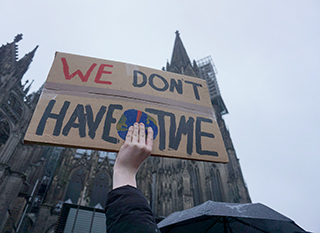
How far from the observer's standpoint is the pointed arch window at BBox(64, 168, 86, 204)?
657 inches

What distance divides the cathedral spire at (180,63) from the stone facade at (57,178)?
11805 mm

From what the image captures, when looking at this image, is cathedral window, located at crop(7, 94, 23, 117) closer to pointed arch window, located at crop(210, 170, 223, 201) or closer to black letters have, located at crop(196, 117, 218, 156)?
black letters have, located at crop(196, 117, 218, 156)

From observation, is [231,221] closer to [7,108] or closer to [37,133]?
[37,133]

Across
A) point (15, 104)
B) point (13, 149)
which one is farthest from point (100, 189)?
point (15, 104)

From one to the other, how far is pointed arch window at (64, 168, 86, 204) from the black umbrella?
594 inches

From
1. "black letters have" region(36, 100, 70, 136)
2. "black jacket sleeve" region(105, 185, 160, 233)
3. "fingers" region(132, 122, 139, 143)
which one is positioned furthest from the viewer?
"black letters have" region(36, 100, 70, 136)

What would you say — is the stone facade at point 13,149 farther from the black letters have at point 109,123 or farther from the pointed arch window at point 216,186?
the pointed arch window at point 216,186

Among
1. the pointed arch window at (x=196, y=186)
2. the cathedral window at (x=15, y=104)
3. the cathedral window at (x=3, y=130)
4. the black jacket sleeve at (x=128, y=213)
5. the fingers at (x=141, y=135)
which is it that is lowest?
the black jacket sleeve at (x=128, y=213)

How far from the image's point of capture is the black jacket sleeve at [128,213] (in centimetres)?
70

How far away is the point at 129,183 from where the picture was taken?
947 millimetres

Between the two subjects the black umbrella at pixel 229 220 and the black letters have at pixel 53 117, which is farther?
the black umbrella at pixel 229 220

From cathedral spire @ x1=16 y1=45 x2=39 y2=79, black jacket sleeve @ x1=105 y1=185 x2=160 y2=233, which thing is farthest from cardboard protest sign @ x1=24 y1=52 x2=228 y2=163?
cathedral spire @ x1=16 y1=45 x2=39 y2=79

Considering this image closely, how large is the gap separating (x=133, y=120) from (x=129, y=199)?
2.67ft

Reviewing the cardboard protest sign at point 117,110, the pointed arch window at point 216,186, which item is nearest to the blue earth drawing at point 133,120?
the cardboard protest sign at point 117,110
